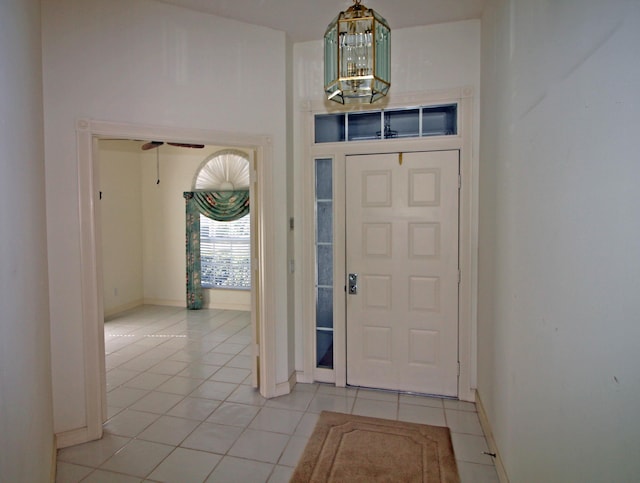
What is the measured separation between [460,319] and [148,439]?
2.66 metres

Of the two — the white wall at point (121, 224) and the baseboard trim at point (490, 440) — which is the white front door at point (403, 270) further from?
the white wall at point (121, 224)

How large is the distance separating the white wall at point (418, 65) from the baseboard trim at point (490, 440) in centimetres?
207

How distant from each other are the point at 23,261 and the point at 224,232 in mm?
4761

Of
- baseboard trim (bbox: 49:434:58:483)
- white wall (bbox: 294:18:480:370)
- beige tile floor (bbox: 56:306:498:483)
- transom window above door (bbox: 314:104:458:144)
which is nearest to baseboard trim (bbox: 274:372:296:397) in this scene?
beige tile floor (bbox: 56:306:498:483)

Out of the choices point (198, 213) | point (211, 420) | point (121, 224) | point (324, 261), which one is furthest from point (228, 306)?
point (211, 420)

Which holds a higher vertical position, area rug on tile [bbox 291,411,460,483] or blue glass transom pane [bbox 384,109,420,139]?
blue glass transom pane [bbox 384,109,420,139]

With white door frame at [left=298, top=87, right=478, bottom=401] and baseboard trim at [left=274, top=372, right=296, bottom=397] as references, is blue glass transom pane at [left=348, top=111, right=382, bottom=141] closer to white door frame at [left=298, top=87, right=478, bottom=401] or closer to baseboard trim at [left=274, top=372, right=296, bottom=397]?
white door frame at [left=298, top=87, right=478, bottom=401]

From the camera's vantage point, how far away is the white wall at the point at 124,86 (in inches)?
102

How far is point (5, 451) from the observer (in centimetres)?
135

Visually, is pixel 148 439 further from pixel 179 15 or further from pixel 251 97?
pixel 179 15

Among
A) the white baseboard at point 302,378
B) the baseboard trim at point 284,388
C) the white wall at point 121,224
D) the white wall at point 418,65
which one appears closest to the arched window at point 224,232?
the white wall at point 121,224

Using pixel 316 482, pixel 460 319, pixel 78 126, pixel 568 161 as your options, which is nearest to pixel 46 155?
pixel 78 126

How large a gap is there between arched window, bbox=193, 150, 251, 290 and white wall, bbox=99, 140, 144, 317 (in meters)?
1.16

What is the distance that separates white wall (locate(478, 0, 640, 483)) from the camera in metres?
1.04
